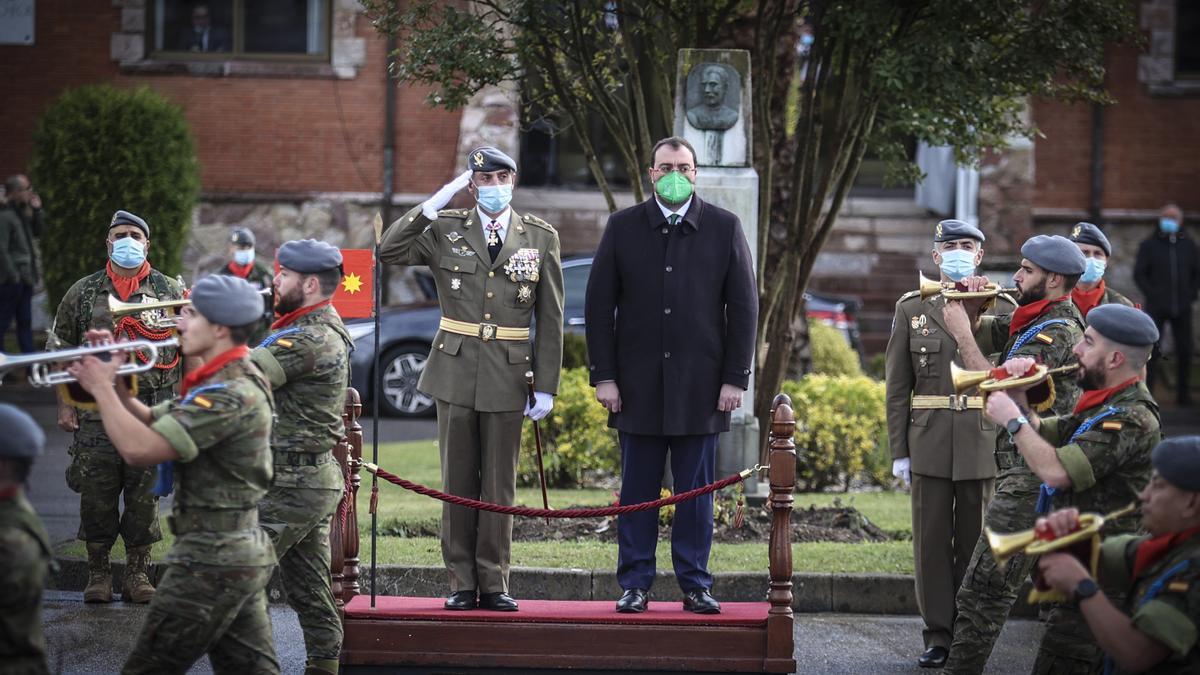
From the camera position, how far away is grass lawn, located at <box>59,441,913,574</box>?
947 centimetres

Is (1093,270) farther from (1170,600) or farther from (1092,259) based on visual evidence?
(1170,600)

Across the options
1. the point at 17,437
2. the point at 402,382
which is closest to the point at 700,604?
the point at 17,437

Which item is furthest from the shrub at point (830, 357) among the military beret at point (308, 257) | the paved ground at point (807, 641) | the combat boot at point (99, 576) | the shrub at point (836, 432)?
the military beret at point (308, 257)

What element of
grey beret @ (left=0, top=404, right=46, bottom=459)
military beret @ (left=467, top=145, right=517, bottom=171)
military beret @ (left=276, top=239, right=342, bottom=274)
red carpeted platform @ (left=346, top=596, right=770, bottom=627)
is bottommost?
red carpeted platform @ (left=346, top=596, right=770, bottom=627)

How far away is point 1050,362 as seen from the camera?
716 centimetres

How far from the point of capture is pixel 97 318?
8.81 m

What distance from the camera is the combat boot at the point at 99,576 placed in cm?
890

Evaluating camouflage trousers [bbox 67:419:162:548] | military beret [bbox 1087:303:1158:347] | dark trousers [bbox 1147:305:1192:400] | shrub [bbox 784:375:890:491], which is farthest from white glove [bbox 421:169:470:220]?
dark trousers [bbox 1147:305:1192:400]

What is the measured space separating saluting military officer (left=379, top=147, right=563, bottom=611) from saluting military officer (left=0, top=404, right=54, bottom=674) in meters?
2.62

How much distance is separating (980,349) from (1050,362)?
2.01 ft

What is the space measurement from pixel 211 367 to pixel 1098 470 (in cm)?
338

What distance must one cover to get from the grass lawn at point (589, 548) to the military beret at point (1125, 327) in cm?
383

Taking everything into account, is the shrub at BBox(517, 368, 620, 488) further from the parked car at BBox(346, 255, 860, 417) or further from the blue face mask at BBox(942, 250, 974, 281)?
the blue face mask at BBox(942, 250, 974, 281)

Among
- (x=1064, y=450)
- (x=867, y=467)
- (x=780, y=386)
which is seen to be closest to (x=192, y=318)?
(x=1064, y=450)
